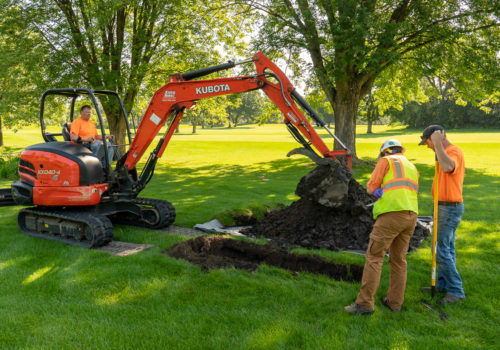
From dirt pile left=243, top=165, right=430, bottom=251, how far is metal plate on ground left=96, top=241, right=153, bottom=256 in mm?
2159

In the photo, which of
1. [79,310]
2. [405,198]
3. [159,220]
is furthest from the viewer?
[159,220]

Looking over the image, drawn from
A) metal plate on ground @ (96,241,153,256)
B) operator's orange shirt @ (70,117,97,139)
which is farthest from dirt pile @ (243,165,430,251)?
operator's orange shirt @ (70,117,97,139)

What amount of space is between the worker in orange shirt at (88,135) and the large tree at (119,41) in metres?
9.29

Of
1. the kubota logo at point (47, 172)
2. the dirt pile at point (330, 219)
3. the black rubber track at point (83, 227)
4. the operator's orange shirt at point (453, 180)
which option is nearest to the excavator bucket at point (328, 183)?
the dirt pile at point (330, 219)

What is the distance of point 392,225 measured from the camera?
418 centimetres

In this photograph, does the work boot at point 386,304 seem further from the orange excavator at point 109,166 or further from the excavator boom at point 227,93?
the orange excavator at point 109,166

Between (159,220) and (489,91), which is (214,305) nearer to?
(159,220)

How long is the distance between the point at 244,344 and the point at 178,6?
17.2m

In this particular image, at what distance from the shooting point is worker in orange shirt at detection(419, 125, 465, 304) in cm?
441

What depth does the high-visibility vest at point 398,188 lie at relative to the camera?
4.14 meters

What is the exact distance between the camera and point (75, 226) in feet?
23.0

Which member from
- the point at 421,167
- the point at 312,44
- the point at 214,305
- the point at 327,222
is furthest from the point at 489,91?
the point at 214,305

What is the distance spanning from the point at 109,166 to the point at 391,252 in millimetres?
5643

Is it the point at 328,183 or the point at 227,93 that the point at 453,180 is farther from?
the point at 227,93
